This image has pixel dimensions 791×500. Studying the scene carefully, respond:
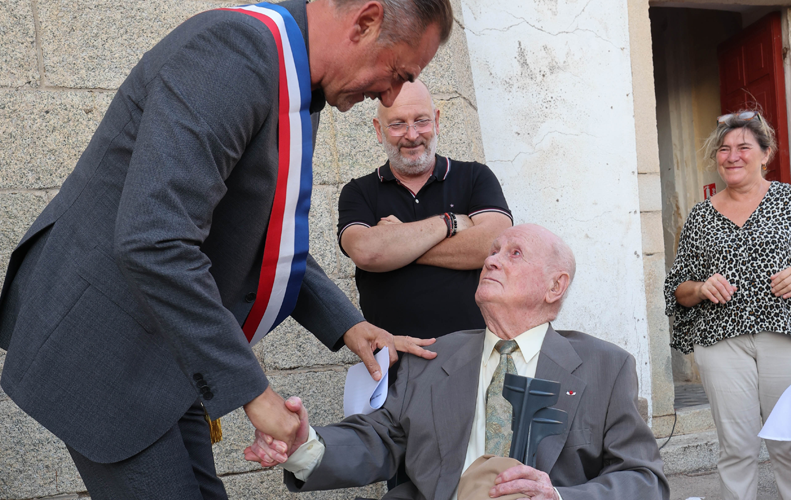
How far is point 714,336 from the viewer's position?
374 centimetres

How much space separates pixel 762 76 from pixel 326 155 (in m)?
4.46

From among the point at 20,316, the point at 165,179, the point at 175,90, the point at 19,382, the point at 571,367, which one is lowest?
the point at 571,367

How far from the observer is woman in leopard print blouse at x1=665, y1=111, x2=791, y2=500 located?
3.62 m

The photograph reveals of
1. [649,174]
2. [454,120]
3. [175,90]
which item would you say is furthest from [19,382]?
[649,174]

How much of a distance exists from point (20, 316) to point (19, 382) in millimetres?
132

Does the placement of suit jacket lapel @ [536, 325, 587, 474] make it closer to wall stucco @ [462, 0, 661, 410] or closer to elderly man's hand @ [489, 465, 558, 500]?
elderly man's hand @ [489, 465, 558, 500]

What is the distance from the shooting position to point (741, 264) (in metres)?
3.72

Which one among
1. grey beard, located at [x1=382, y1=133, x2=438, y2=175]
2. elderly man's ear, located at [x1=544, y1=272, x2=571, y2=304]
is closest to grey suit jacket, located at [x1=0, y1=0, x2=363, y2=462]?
elderly man's ear, located at [x1=544, y1=272, x2=571, y2=304]

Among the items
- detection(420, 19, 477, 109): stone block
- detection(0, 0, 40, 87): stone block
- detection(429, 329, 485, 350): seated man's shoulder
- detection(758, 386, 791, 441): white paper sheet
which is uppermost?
detection(0, 0, 40, 87): stone block

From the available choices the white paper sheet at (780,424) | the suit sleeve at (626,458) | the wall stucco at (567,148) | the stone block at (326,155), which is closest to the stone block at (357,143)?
the stone block at (326,155)

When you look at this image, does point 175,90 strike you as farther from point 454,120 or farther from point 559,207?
point 559,207

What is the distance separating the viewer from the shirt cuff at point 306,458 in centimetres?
179

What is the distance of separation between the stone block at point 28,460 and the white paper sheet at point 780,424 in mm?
2915

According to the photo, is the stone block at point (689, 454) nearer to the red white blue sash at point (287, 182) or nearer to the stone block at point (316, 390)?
the stone block at point (316, 390)
